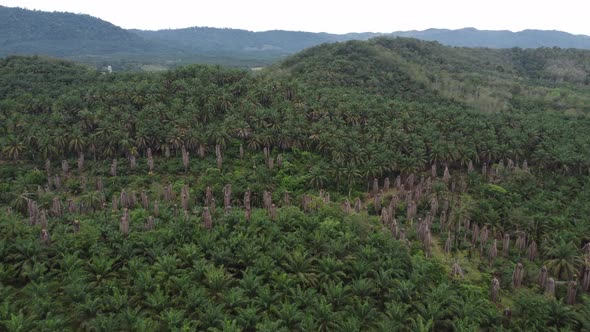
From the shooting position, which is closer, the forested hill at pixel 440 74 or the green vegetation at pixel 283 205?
the green vegetation at pixel 283 205

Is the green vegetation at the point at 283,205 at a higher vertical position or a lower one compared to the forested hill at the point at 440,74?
lower

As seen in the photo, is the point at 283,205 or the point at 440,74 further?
the point at 440,74

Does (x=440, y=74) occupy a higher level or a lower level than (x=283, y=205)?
higher

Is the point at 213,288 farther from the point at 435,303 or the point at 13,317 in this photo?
the point at 435,303

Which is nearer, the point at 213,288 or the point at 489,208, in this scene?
the point at 213,288

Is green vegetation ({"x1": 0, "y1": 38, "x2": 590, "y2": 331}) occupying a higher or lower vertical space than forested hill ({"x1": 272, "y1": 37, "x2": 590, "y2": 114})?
lower

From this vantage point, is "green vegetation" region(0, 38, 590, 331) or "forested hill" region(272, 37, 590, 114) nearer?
"green vegetation" region(0, 38, 590, 331)

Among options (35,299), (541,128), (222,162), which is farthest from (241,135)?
(541,128)

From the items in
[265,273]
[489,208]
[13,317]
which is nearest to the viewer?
[13,317]
